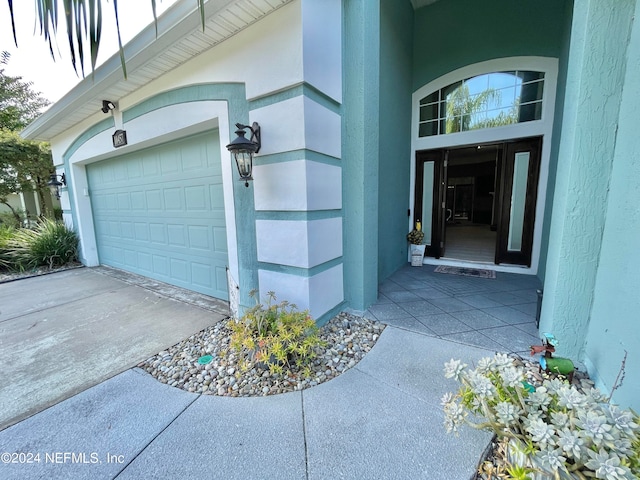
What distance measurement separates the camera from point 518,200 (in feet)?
13.5

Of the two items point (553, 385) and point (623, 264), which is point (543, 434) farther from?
point (623, 264)

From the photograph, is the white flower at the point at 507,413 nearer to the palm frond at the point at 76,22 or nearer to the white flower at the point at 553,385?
the white flower at the point at 553,385

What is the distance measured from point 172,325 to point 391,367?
2.31 m

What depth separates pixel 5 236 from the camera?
555 centimetres

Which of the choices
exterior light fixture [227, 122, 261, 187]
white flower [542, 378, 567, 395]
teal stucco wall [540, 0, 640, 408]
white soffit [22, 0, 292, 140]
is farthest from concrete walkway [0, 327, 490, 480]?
white soffit [22, 0, 292, 140]

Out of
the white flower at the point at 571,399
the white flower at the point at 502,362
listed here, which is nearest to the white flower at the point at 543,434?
the white flower at the point at 571,399

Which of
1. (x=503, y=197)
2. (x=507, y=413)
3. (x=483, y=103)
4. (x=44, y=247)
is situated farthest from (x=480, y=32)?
(x=44, y=247)

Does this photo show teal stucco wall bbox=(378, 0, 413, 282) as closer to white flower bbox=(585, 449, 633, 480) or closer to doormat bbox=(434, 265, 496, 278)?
doormat bbox=(434, 265, 496, 278)

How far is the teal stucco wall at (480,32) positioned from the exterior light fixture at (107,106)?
4940mm

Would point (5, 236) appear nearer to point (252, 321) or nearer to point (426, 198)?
point (252, 321)

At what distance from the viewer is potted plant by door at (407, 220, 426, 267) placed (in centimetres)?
464

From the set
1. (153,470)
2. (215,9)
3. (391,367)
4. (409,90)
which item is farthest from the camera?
(409,90)

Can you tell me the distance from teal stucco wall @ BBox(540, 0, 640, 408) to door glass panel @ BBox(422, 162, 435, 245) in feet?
9.42

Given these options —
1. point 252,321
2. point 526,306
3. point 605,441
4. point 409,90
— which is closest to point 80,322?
point 252,321
